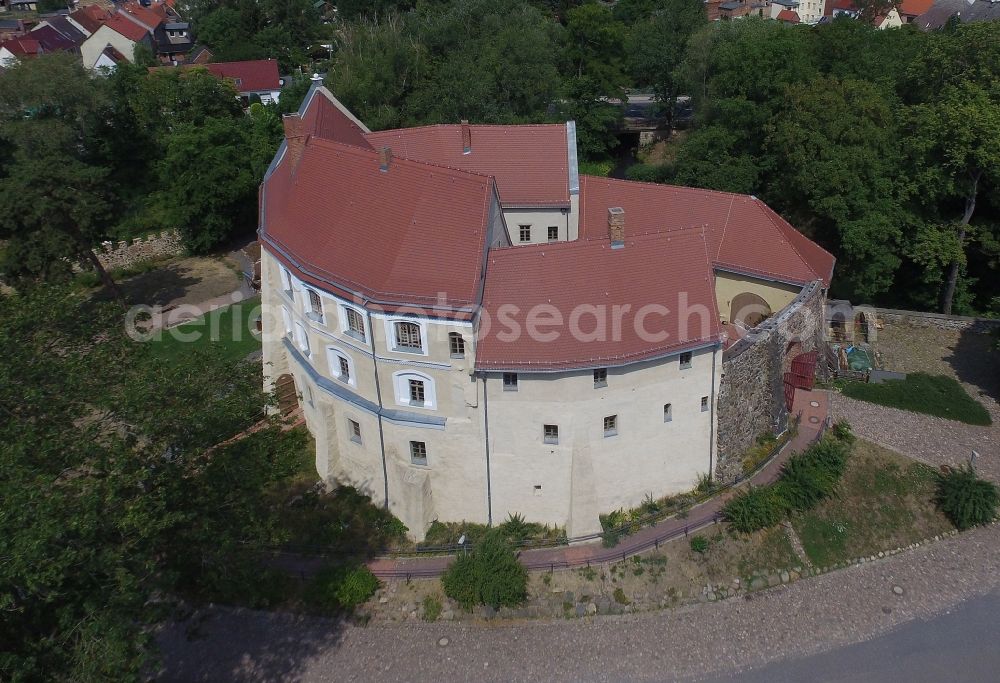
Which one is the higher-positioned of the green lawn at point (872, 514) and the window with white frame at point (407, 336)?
the window with white frame at point (407, 336)

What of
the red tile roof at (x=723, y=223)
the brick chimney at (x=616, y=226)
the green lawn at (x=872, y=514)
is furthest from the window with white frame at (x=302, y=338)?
the green lawn at (x=872, y=514)

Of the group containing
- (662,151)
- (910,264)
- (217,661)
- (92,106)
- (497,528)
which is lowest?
(217,661)

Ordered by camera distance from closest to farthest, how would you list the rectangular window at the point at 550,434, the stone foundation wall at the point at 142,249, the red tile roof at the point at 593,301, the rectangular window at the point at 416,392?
the red tile roof at the point at 593,301 < the rectangular window at the point at 550,434 < the rectangular window at the point at 416,392 < the stone foundation wall at the point at 142,249

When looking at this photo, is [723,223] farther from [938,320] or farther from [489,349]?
[489,349]

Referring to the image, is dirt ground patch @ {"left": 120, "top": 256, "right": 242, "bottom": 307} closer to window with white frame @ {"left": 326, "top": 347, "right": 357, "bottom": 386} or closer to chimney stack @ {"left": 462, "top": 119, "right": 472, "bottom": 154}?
chimney stack @ {"left": 462, "top": 119, "right": 472, "bottom": 154}

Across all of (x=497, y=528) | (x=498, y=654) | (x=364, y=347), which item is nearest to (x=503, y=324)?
(x=364, y=347)

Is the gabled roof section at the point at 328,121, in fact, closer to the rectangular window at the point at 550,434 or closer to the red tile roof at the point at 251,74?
the rectangular window at the point at 550,434

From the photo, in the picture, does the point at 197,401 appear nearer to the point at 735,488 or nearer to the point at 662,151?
the point at 735,488
